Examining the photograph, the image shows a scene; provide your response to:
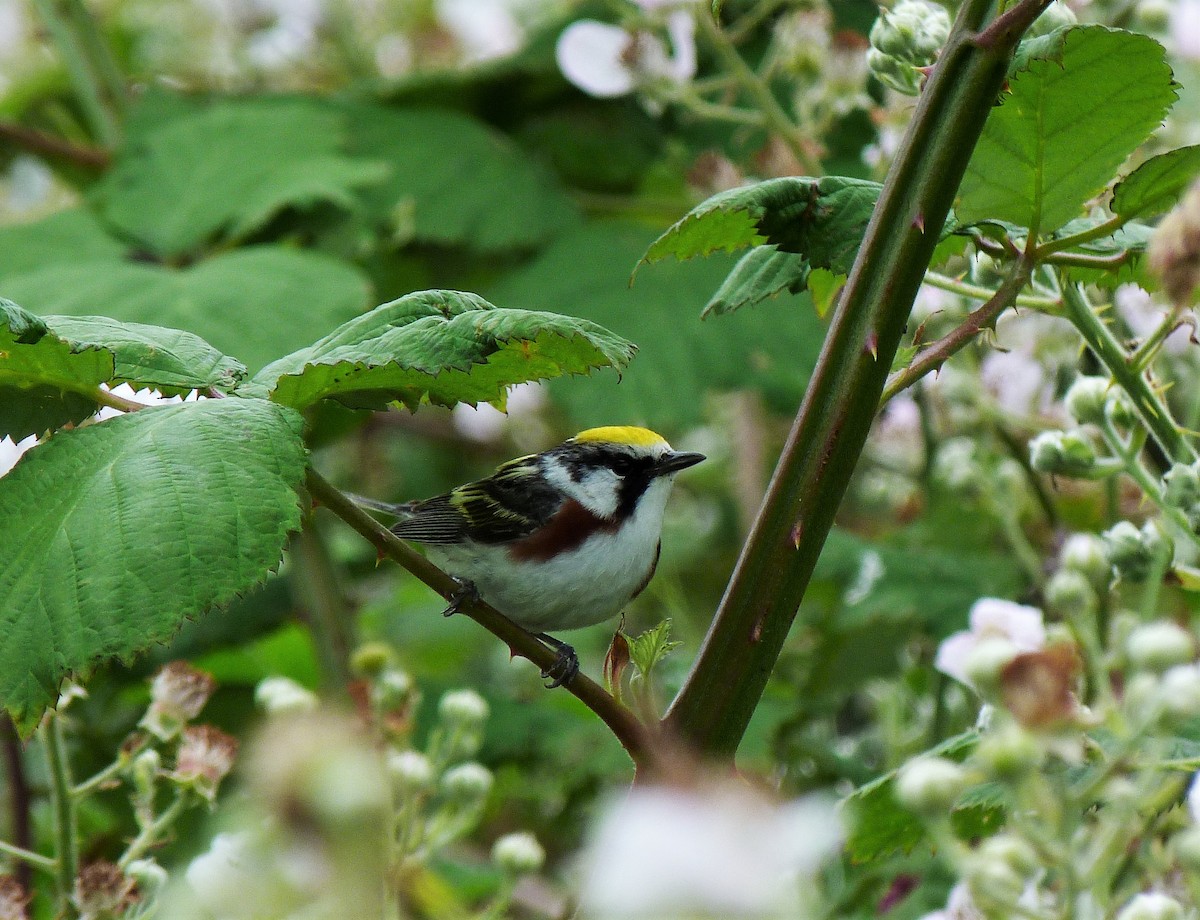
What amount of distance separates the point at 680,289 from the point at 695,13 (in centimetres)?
80

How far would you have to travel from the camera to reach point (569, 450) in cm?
307

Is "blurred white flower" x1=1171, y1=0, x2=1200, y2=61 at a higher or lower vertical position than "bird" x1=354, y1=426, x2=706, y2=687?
higher

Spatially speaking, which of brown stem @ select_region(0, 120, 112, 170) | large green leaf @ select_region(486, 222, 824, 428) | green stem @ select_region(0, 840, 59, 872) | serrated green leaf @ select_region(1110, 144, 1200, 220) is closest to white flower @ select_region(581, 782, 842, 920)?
serrated green leaf @ select_region(1110, 144, 1200, 220)

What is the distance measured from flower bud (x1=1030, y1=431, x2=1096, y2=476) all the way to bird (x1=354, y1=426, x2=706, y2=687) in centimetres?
89

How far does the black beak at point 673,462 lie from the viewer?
2883 mm

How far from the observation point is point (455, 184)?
3.88m

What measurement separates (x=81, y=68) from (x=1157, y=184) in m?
3.63

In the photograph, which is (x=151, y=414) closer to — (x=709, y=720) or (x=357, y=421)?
(x=709, y=720)

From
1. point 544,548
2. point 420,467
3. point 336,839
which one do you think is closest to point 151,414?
point 336,839

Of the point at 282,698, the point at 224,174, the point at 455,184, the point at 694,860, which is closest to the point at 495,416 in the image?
the point at 455,184

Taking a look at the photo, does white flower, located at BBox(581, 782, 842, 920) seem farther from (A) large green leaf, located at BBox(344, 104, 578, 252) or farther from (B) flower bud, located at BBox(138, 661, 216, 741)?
(A) large green leaf, located at BBox(344, 104, 578, 252)

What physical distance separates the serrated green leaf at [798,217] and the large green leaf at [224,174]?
207cm

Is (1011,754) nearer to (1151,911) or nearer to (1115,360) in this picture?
(1151,911)

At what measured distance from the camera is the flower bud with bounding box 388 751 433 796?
6.04 feet
